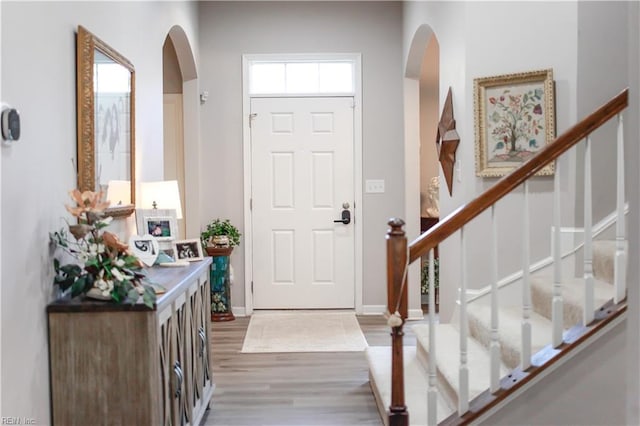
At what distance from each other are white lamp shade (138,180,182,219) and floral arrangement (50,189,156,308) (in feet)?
3.24

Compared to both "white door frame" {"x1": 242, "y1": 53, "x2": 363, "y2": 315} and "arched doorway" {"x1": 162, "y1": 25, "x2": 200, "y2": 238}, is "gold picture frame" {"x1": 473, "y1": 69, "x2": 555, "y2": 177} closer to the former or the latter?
"white door frame" {"x1": 242, "y1": 53, "x2": 363, "y2": 315}

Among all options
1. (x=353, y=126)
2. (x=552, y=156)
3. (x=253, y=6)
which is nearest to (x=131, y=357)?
(x=552, y=156)

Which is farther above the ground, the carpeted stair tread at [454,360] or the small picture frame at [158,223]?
the small picture frame at [158,223]

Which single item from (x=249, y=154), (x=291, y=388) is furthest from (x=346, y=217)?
(x=291, y=388)

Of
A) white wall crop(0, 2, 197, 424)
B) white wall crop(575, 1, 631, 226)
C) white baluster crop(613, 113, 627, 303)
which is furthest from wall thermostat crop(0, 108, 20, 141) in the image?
white wall crop(575, 1, 631, 226)

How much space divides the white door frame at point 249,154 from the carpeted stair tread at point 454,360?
2044 millimetres

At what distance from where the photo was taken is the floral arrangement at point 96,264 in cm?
186

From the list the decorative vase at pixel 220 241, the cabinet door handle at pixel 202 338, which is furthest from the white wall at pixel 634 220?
the decorative vase at pixel 220 241

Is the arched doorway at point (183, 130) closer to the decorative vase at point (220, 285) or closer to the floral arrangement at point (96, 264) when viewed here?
the decorative vase at point (220, 285)

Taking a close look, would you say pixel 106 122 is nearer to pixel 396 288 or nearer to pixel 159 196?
pixel 159 196

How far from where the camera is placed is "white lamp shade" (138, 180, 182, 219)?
2982 mm

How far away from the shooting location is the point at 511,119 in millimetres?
3213

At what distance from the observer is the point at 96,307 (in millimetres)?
1837

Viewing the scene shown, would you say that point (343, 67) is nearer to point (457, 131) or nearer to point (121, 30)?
point (457, 131)
